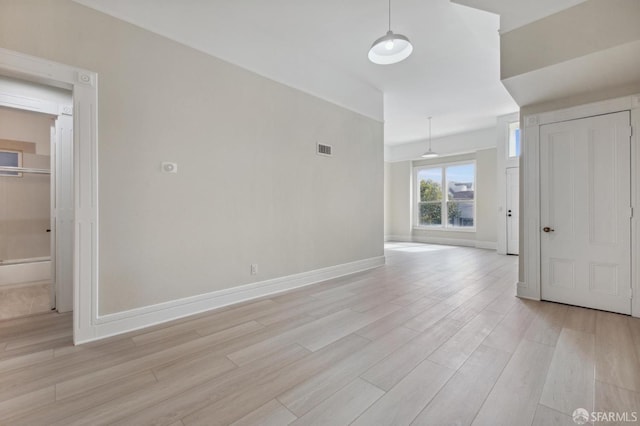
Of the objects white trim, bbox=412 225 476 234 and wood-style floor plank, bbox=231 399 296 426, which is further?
white trim, bbox=412 225 476 234

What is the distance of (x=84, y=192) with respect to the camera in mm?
2451

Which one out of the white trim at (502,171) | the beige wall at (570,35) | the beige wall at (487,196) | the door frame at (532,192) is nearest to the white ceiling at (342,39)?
the beige wall at (570,35)

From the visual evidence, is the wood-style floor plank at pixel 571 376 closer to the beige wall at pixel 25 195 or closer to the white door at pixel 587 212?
the white door at pixel 587 212

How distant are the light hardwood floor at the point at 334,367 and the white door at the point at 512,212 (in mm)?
4500

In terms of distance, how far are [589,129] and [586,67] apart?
2.87ft

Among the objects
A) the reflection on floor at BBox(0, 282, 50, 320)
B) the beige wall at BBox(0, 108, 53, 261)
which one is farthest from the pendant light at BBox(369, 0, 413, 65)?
the beige wall at BBox(0, 108, 53, 261)

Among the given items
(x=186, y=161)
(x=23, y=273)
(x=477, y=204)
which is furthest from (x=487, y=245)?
(x=23, y=273)

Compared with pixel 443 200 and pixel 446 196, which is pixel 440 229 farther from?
pixel 446 196

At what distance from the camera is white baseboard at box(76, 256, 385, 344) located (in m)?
2.55

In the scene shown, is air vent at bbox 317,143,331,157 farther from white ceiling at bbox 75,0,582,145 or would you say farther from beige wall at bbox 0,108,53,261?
beige wall at bbox 0,108,53,261

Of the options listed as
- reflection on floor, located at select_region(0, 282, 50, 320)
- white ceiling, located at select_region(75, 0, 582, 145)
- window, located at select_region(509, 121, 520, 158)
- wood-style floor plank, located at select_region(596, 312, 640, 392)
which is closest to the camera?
wood-style floor plank, located at select_region(596, 312, 640, 392)

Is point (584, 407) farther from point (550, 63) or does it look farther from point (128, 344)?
point (128, 344)

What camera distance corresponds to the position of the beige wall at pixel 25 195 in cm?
465

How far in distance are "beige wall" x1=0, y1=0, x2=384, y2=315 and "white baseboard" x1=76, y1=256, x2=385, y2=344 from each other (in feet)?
0.27
